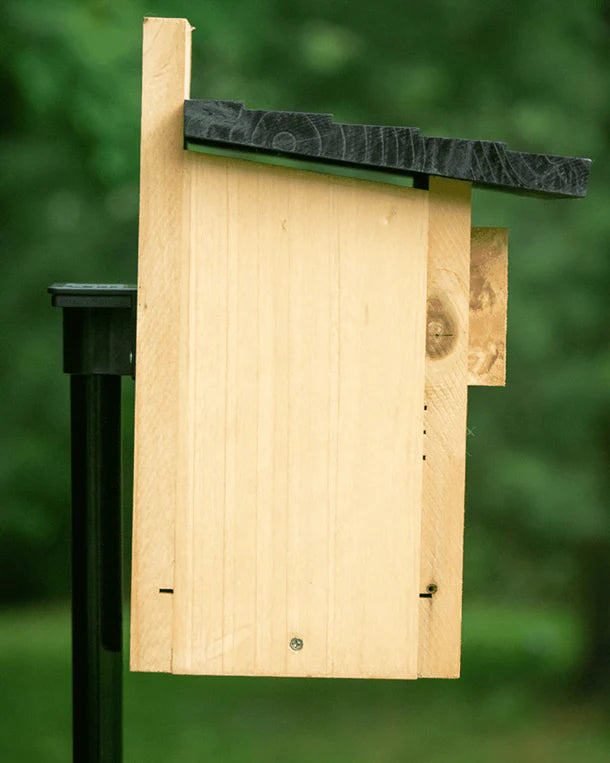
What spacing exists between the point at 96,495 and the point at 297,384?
1.26 feet

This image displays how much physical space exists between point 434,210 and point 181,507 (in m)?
0.56

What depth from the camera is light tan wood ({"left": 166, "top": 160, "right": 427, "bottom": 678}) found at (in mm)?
1456

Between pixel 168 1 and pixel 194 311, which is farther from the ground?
pixel 168 1

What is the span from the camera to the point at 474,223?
4.44 meters

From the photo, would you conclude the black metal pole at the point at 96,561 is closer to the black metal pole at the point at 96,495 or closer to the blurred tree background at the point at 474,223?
the black metal pole at the point at 96,495

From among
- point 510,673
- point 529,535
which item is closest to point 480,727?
point 510,673

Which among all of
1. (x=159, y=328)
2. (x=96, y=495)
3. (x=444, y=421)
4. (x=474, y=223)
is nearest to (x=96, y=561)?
(x=96, y=495)

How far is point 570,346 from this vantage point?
15.5ft

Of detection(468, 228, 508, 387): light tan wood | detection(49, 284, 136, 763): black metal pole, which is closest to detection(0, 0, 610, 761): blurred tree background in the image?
detection(49, 284, 136, 763): black metal pole

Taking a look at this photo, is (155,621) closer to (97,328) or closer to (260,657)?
(260,657)

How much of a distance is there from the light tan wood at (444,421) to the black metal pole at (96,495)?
0.45 metres

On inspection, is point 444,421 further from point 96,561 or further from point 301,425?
point 96,561

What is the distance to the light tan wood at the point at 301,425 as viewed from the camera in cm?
146

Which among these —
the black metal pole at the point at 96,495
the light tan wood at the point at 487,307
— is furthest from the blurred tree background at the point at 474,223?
the light tan wood at the point at 487,307
